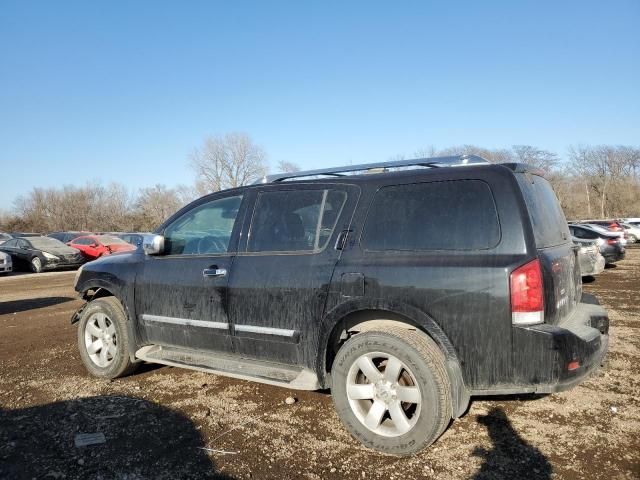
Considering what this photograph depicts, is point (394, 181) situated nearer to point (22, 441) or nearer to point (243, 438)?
point (243, 438)

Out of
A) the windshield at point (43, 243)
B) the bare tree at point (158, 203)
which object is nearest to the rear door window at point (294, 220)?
the windshield at point (43, 243)

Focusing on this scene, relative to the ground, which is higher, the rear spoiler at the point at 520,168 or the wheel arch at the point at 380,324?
the rear spoiler at the point at 520,168

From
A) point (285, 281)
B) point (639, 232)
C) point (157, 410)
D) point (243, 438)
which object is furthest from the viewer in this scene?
point (639, 232)

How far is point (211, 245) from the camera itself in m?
4.27

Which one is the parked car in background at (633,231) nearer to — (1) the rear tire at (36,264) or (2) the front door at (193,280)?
(2) the front door at (193,280)

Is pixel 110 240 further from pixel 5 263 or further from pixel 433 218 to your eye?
pixel 433 218

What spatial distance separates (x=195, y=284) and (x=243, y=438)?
1.40 m

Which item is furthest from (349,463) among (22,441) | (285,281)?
(22,441)

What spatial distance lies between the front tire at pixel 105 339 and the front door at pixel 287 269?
147 centimetres

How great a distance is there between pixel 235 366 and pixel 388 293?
1544mm

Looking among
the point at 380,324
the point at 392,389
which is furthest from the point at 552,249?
the point at 392,389

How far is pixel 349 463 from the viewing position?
117 inches

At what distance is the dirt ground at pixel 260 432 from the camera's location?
2889 mm

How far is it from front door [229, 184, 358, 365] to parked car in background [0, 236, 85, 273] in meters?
18.5
